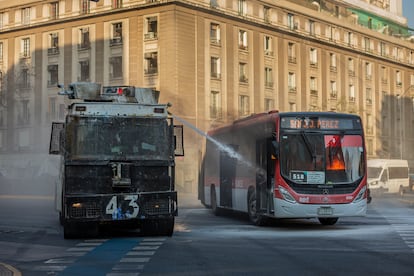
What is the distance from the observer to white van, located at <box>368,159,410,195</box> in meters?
46.2

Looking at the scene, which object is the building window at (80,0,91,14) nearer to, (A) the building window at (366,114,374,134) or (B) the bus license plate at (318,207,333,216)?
(A) the building window at (366,114,374,134)

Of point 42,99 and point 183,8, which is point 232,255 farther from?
point 42,99

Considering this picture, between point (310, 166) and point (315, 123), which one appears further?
point (315, 123)

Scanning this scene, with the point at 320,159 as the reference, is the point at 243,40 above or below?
above

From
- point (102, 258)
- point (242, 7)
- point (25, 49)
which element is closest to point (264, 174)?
point (102, 258)

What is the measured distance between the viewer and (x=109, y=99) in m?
16.3

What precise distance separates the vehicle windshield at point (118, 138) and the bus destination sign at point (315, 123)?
3878mm

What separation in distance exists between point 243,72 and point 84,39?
14.0 meters

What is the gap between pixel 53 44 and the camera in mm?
63312

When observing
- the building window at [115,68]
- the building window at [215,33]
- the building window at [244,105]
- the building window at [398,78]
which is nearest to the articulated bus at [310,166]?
the building window at [215,33]

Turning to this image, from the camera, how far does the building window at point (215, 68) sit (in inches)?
2288

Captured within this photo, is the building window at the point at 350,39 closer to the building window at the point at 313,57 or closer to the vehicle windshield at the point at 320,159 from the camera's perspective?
the building window at the point at 313,57

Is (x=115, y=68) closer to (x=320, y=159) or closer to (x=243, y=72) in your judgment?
(x=243, y=72)

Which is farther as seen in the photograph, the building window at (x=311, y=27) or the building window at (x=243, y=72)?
the building window at (x=311, y=27)
